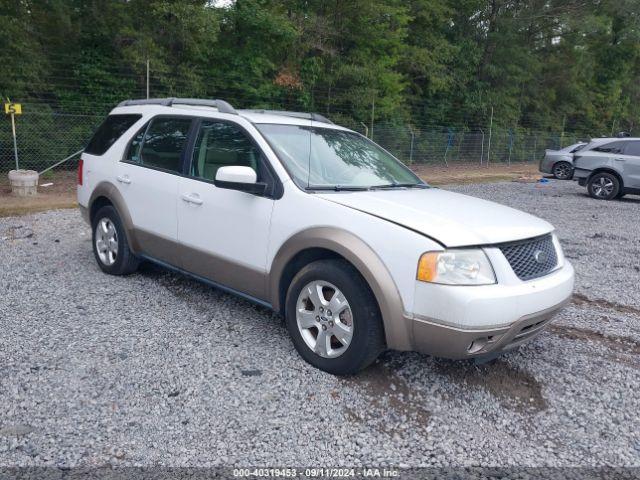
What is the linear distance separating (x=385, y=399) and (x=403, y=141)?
19.8m

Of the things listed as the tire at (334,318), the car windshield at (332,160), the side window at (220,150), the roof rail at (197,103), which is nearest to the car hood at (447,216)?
the car windshield at (332,160)

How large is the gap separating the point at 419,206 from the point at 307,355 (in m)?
1.24

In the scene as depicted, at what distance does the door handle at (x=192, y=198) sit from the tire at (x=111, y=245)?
1.16 meters

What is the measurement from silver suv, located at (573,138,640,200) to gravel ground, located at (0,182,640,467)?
415 inches

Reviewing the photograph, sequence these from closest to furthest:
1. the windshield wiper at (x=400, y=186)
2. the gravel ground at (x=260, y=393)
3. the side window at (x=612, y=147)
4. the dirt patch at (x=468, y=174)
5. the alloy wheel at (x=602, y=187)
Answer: the gravel ground at (x=260, y=393)
the windshield wiper at (x=400, y=186)
the side window at (x=612, y=147)
the alloy wheel at (x=602, y=187)
the dirt patch at (x=468, y=174)

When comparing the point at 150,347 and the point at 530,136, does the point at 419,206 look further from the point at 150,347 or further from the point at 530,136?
the point at 530,136

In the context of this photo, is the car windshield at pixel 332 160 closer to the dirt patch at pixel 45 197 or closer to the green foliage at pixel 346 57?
the dirt patch at pixel 45 197

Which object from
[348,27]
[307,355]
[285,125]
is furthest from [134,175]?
[348,27]

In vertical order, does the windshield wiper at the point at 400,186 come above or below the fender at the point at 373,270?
above

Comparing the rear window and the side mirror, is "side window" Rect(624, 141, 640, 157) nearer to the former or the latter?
the rear window

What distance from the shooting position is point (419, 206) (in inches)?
148

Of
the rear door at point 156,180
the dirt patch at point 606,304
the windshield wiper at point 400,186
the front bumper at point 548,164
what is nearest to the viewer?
the windshield wiper at point 400,186

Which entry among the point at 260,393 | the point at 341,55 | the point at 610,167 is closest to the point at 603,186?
the point at 610,167

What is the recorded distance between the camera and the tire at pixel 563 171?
790 inches
